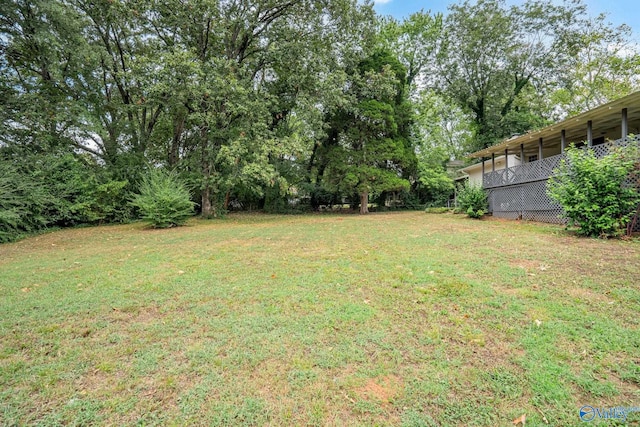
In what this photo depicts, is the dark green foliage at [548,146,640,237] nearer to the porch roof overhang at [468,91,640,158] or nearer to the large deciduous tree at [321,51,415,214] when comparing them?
the porch roof overhang at [468,91,640,158]

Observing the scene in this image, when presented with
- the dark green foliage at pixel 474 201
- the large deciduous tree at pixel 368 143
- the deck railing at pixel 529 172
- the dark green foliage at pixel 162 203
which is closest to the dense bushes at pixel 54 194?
the dark green foliage at pixel 162 203

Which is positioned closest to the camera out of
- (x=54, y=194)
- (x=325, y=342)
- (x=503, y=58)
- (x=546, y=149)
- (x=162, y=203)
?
(x=325, y=342)

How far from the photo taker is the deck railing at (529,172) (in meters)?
Result: 8.67

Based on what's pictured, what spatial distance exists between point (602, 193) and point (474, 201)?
645cm

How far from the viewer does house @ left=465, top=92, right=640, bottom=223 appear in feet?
27.7

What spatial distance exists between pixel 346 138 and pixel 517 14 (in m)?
16.1

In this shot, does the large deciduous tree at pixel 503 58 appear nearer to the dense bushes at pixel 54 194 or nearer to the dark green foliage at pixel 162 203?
the dark green foliage at pixel 162 203

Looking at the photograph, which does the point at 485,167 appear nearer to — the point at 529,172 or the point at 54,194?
the point at 529,172

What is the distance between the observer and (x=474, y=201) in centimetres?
1273

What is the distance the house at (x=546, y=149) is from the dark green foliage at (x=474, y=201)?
2.57ft

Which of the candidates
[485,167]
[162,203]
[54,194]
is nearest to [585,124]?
[485,167]

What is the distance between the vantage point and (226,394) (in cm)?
189

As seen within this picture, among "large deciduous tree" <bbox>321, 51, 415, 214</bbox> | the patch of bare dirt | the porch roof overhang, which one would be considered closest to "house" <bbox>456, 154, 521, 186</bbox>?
the porch roof overhang

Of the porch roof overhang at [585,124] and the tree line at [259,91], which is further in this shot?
the tree line at [259,91]
